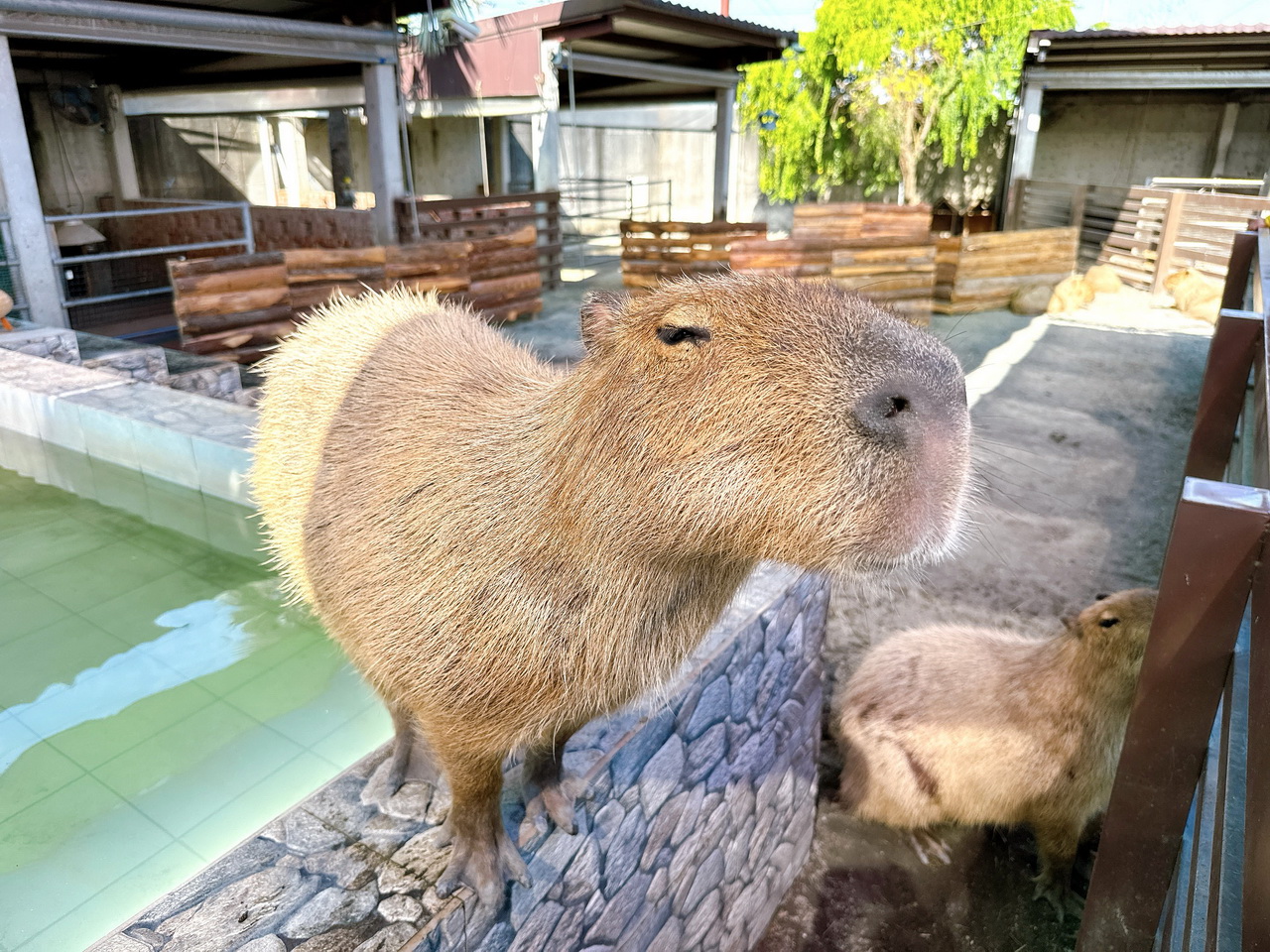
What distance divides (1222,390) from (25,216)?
6.93m

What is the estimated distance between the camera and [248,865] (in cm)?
159

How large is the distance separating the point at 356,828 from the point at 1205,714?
5.11 ft

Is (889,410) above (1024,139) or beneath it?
beneath

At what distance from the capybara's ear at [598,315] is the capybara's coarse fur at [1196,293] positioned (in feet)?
32.4

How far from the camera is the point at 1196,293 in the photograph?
31.0 feet

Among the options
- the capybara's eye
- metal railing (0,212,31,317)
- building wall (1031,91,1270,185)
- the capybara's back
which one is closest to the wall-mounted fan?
metal railing (0,212,31,317)

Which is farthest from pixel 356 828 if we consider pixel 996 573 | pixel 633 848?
pixel 996 573

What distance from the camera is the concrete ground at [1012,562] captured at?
111 inches

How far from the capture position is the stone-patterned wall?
4.96 feet

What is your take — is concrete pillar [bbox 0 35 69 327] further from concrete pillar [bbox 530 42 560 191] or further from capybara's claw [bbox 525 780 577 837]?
capybara's claw [bbox 525 780 577 837]

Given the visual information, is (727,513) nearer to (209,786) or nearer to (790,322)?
(790,322)

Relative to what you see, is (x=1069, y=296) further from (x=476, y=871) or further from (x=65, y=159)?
(x=65, y=159)

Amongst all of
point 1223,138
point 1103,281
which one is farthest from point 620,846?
point 1223,138

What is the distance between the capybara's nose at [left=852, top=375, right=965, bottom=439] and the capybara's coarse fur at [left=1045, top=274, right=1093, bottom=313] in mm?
9859
